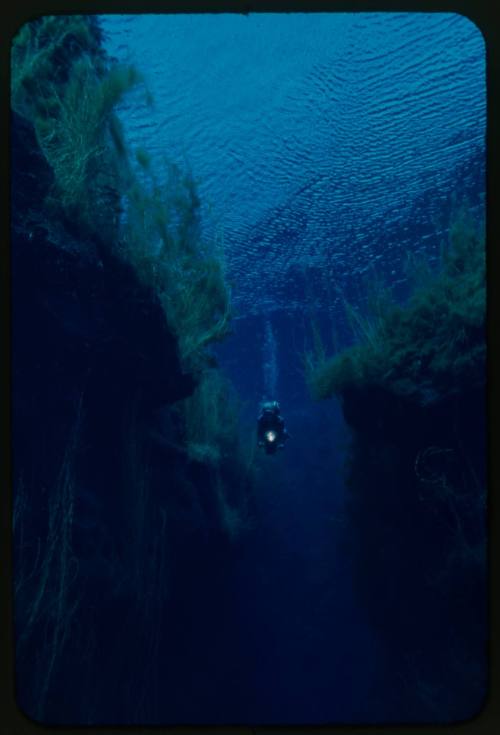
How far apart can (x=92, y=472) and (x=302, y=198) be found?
4.06 metres

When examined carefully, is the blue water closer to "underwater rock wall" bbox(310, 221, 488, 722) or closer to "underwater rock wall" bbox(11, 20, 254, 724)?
"underwater rock wall" bbox(310, 221, 488, 722)

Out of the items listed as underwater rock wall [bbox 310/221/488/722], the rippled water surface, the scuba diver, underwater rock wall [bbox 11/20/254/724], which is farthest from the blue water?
underwater rock wall [bbox 11/20/254/724]

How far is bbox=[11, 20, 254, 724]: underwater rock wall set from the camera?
3416 millimetres

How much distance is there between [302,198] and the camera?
6215 millimetres

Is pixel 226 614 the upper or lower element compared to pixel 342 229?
lower

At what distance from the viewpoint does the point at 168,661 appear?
4.89 m

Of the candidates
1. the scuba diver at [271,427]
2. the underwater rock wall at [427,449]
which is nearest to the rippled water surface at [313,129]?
the underwater rock wall at [427,449]

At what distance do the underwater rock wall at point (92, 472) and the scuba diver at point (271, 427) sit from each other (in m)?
1.24

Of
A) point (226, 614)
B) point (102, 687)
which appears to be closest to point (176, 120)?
point (102, 687)

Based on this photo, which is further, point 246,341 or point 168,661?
point 246,341

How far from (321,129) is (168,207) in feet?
6.65

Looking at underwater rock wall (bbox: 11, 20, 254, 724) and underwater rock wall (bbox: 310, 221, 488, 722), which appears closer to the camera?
underwater rock wall (bbox: 11, 20, 254, 724)

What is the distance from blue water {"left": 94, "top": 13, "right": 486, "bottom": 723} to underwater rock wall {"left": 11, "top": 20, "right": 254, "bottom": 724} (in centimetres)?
80

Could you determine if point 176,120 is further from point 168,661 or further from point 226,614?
point 226,614
